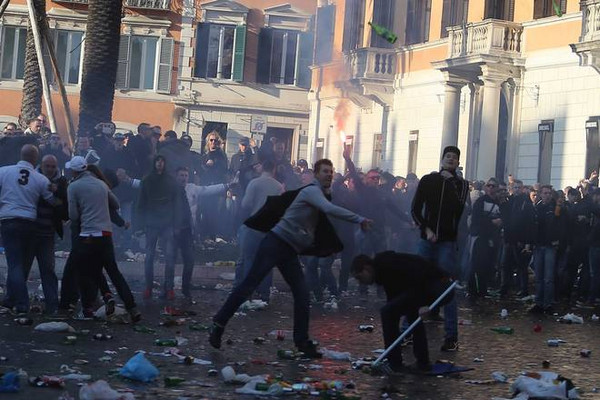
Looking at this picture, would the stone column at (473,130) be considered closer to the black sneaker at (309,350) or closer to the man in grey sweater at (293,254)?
the man in grey sweater at (293,254)

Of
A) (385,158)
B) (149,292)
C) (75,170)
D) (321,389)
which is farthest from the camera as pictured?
(385,158)

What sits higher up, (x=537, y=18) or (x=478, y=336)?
(x=537, y=18)

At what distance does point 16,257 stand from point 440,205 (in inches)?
172

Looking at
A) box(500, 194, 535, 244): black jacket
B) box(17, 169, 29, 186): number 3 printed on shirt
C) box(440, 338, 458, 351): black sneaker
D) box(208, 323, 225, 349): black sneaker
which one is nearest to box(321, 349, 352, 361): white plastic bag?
box(208, 323, 225, 349): black sneaker

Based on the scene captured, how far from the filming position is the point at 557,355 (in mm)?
13375

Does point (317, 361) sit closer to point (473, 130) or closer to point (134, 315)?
point (134, 315)

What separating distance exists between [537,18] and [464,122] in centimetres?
404

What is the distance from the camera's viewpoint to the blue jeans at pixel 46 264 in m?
14.6

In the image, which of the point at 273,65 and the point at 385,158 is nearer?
the point at 385,158

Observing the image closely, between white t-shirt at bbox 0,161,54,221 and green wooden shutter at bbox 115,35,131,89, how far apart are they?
37023 millimetres

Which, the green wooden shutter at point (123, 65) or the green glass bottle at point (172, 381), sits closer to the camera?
the green glass bottle at point (172, 381)

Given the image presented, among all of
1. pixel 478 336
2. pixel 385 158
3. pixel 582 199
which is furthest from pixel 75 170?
pixel 385 158

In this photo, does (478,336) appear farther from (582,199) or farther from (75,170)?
(582,199)

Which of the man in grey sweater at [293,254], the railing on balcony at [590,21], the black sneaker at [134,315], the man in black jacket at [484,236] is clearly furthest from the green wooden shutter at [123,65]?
the man in grey sweater at [293,254]
